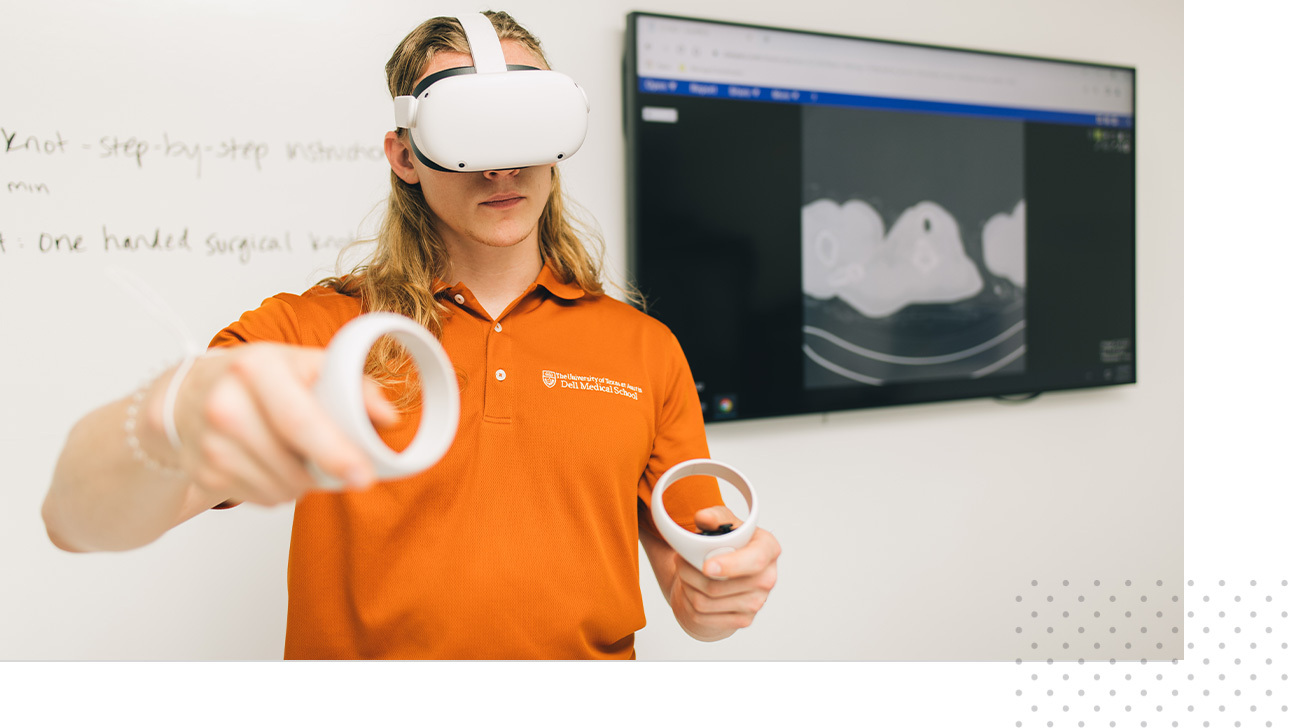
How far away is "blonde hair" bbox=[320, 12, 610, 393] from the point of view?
3.12ft

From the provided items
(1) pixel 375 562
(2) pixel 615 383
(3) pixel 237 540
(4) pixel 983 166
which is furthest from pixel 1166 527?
(3) pixel 237 540

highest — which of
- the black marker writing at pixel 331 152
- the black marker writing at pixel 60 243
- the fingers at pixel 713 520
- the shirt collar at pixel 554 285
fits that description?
the black marker writing at pixel 331 152

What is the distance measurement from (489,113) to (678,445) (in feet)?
1.66

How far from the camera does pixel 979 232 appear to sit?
183 centimetres

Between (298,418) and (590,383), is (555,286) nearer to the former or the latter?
(590,383)

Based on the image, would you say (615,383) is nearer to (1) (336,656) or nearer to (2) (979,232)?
(1) (336,656)

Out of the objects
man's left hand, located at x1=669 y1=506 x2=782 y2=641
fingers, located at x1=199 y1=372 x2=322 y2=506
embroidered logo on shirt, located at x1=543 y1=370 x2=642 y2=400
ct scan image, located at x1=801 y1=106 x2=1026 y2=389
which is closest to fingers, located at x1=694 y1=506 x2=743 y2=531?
man's left hand, located at x1=669 y1=506 x2=782 y2=641

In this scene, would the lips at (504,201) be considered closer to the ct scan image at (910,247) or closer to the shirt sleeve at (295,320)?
the shirt sleeve at (295,320)

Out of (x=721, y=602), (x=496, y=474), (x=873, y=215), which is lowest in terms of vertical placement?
(x=721, y=602)

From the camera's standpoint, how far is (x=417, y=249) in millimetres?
1044

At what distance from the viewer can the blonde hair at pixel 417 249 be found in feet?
3.12

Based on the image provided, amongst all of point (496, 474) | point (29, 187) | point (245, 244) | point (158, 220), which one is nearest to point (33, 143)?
point (29, 187)

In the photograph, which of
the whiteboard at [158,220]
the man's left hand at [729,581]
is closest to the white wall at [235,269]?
the whiteboard at [158,220]

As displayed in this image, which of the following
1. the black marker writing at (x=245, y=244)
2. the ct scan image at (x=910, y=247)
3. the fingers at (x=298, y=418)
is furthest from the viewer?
the ct scan image at (x=910, y=247)
